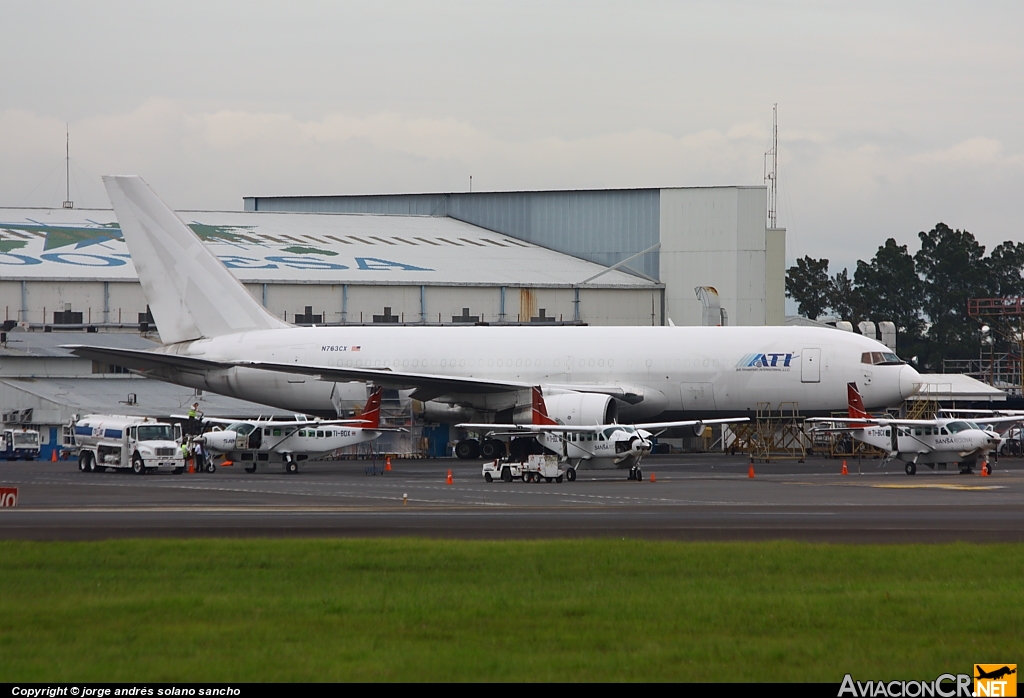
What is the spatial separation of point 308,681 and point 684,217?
241ft

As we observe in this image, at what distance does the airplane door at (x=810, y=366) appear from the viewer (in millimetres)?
47906

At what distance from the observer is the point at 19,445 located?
196 feet

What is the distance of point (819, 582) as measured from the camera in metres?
16.6

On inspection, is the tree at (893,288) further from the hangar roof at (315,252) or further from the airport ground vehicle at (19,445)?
the airport ground vehicle at (19,445)

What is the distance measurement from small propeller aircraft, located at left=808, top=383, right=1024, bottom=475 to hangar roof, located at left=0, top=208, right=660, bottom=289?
38726mm

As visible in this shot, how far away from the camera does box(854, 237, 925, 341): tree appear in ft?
428

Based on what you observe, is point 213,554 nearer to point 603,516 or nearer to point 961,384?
point 603,516

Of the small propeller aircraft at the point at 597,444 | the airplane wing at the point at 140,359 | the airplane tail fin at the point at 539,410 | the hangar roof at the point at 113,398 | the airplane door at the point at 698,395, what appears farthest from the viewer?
the hangar roof at the point at 113,398

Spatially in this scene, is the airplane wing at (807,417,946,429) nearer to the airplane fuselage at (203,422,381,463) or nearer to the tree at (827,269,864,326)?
the airplane fuselage at (203,422,381,463)

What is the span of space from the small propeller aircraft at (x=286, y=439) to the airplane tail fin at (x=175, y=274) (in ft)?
28.5

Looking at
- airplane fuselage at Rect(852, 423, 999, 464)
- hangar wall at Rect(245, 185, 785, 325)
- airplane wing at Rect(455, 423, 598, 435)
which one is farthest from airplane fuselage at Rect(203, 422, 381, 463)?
hangar wall at Rect(245, 185, 785, 325)

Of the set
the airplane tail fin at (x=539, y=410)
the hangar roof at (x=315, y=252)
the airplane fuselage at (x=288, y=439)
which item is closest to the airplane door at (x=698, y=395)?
the airplane tail fin at (x=539, y=410)

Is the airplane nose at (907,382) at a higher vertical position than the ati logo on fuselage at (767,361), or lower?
lower

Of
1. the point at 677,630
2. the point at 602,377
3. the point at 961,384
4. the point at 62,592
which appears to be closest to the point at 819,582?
the point at 677,630
